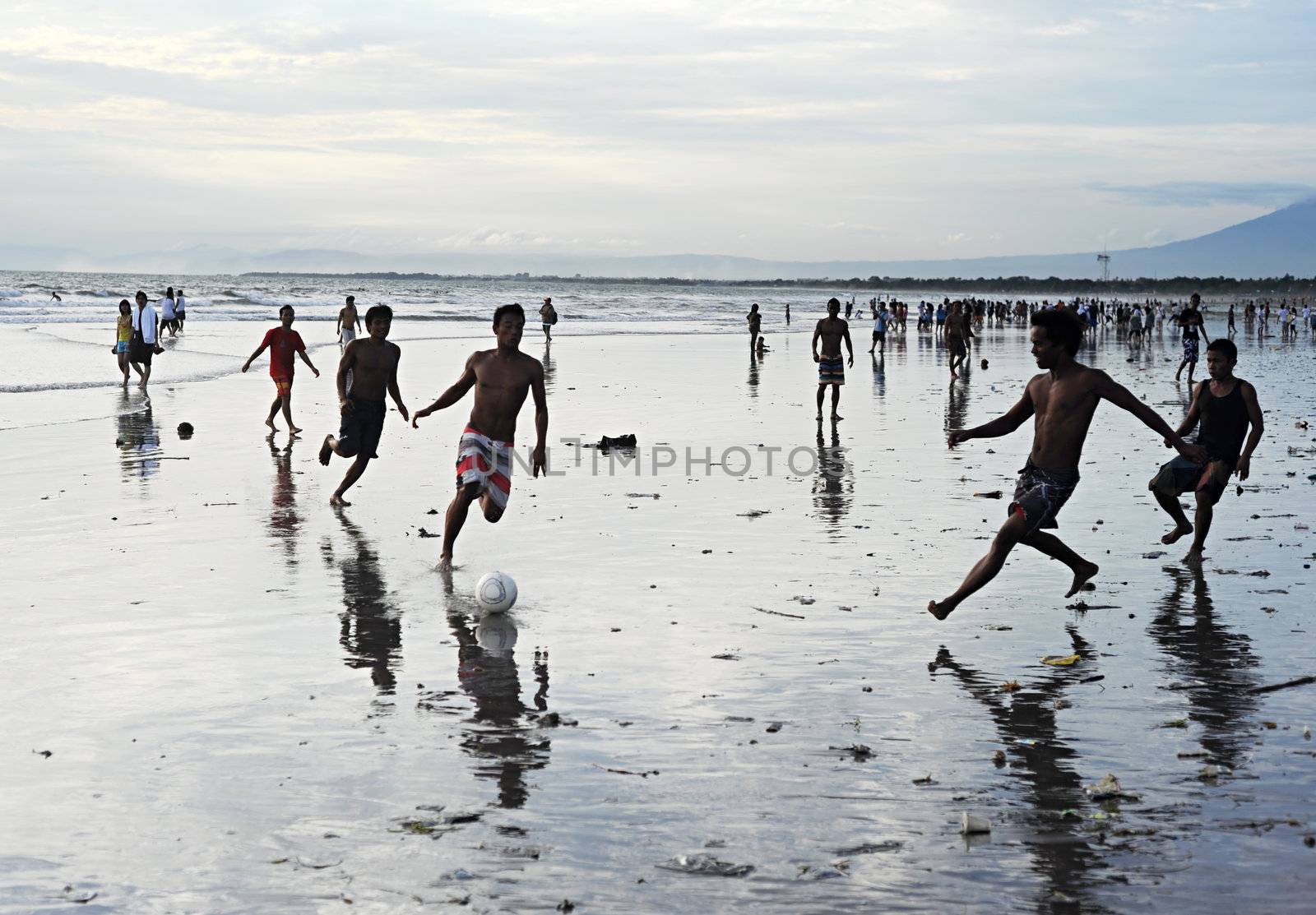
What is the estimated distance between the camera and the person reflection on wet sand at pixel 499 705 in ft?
18.9

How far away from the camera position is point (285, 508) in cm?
1282

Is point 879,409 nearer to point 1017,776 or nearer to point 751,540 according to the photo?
point 751,540

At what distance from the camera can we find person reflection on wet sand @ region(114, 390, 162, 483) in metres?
15.4

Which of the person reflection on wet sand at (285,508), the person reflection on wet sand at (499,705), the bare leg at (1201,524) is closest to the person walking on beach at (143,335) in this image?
the person reflection on wet sand at (285,508)

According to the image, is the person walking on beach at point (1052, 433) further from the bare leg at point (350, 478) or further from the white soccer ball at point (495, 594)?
the bare leg at point (350, 478)

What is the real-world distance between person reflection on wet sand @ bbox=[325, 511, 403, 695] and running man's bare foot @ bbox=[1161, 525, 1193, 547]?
19.4 feet

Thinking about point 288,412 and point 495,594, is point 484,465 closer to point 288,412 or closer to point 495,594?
point 495,594

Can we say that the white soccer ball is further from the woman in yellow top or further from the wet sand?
the woman in yellow top

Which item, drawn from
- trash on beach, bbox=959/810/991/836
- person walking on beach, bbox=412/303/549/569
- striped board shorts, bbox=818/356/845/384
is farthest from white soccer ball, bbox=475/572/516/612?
striped board shorts, bbox=818/356/845/384

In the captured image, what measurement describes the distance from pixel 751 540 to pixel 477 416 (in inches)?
103

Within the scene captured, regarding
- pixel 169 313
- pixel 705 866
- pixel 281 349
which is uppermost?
pixel 169 313

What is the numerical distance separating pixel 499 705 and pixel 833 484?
821 centimetres

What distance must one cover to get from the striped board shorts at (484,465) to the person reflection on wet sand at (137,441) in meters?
6.26

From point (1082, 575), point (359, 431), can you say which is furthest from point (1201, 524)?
point (359, 431)
